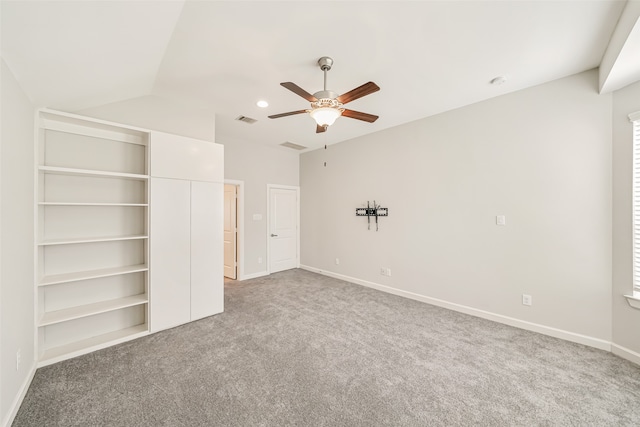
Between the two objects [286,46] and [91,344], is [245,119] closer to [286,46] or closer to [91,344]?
[286,46]

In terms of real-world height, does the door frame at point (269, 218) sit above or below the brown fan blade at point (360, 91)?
below

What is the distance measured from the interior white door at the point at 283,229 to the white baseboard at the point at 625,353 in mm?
5086

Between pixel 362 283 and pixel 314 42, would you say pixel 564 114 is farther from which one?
pixel 362 283

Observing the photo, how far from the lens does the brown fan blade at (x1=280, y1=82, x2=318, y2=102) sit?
1956 mm

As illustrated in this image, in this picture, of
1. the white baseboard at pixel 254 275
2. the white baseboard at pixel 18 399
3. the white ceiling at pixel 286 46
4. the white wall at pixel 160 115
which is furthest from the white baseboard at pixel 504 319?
the white baseboard at pixel 18 399

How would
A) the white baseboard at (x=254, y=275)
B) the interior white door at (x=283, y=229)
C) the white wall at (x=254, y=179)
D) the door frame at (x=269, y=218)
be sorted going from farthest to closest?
the interior white door at (x=283, y=229) → the door frame at (x=269, y=218) → the white baseboard at (x=254, y=275) → the white wall at (x=254, y=179)

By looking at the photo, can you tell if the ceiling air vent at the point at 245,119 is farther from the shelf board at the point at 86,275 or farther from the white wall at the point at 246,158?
the shelf board at the point at 86,275

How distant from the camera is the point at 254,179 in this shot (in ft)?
17.2

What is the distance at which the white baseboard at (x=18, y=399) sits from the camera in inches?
63.1

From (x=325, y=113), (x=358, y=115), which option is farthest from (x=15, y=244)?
(x=358, y=115)

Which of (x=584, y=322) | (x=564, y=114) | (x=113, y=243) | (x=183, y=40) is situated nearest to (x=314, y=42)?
(x=183, y=40)

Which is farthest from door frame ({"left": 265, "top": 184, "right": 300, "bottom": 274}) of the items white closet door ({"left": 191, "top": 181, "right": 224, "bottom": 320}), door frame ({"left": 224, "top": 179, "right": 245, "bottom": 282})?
white closet door ({"left": 191, "top": 181, "right": 224, "bottom": 320})

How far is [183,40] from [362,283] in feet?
14.5

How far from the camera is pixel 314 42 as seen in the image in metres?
2.09
